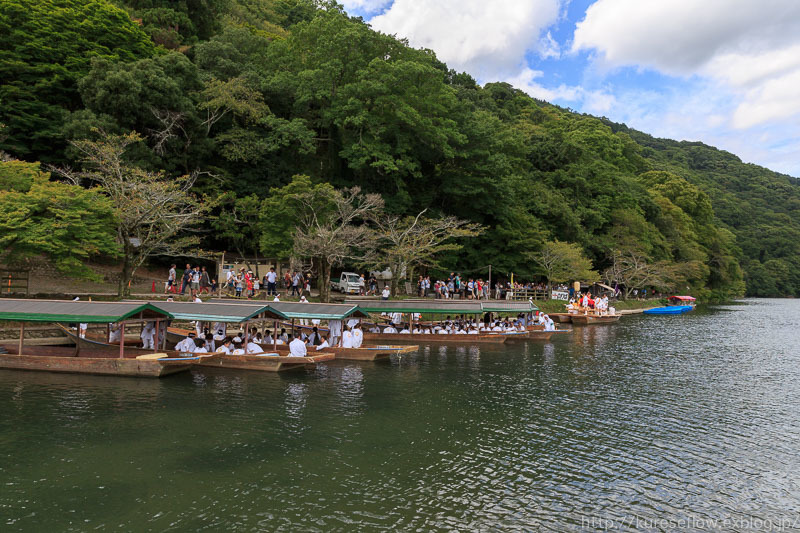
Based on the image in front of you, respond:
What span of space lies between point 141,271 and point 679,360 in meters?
43.1

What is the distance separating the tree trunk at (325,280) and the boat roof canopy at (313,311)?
447 inches

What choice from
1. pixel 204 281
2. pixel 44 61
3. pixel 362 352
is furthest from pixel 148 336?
pixel 44 61

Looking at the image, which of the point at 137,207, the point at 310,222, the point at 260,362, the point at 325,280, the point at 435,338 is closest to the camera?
the point at 260,362

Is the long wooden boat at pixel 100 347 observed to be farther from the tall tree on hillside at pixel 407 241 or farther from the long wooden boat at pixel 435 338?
the tall tree on hillside at pixel 407 241

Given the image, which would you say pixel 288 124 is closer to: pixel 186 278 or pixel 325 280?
pixel 325 280

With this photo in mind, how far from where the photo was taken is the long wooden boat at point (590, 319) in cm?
5106

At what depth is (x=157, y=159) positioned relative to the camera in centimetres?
4272

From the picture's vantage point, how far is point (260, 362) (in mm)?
23172

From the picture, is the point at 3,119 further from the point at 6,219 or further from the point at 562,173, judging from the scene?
the point at 562,173

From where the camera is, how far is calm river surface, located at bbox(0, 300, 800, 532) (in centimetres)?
1069


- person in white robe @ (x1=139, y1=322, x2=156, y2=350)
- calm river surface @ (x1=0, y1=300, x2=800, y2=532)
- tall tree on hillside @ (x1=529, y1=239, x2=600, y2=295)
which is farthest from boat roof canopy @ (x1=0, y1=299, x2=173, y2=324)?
tall tree on hillside @ (x1=529, y1=239, x2=600, y2=295)

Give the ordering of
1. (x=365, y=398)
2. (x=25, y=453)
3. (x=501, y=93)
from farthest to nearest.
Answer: (x=501, y=93), (x=365, y=398), (x=25, y=453)

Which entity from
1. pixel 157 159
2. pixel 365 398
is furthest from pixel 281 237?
pixel 365 398

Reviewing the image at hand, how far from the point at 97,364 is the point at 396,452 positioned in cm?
1456
